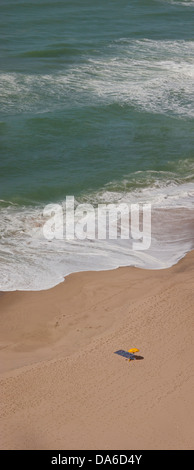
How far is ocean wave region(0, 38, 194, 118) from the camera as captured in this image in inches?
746

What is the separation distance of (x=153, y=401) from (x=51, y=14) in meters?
23.9

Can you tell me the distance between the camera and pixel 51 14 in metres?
27.9

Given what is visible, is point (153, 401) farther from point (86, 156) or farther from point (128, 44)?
point (128, 44)

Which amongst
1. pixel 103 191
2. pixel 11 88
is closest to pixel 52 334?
pixel 103 191

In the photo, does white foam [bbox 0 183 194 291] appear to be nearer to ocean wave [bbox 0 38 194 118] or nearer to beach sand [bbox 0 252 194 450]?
beach sand [bbox 0 252 194 450]

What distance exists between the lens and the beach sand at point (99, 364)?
7273 mm
